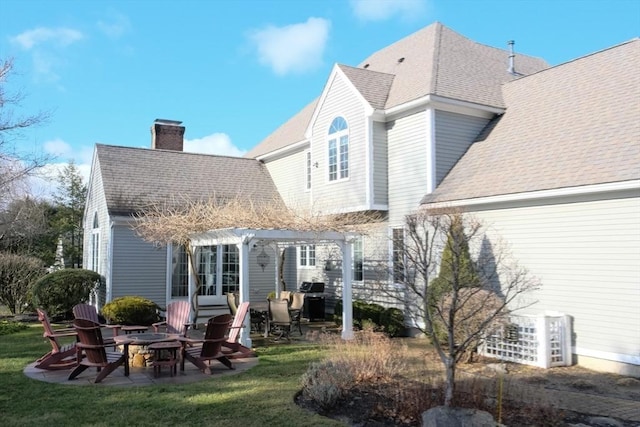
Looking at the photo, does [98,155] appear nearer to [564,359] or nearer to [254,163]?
[254,163]

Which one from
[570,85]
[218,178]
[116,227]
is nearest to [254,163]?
[218,178]

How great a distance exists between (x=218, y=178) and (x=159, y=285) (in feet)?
17.1

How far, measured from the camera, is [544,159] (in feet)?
39.1

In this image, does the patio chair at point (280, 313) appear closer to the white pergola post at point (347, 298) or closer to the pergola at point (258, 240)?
the pergola at point (258, 240)

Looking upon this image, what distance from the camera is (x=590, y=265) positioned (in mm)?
10305

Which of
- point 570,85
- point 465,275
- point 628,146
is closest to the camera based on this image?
point 628,146

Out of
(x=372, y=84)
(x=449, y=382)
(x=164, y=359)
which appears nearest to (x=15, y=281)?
(x=164, y=359)

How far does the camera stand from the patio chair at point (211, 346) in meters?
9.41

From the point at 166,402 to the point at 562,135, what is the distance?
1015 centimetres

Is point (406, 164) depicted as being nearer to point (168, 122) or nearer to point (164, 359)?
point (164, 359)

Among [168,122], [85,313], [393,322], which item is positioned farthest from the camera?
[168,122]

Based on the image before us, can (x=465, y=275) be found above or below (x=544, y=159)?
below

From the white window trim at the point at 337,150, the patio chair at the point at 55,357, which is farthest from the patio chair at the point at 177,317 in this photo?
the white window trim at the point at 337,150

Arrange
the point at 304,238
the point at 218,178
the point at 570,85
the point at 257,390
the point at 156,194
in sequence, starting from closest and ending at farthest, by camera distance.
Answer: the point at 257,390, the point at 304,238, the point at 570,85, the point at 156,194, the point at 218,178
